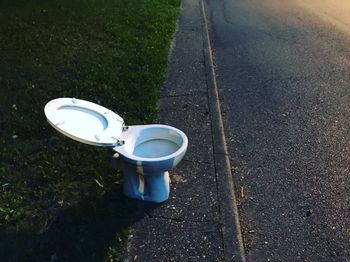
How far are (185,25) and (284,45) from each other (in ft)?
5.75

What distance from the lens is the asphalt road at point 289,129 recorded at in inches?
135

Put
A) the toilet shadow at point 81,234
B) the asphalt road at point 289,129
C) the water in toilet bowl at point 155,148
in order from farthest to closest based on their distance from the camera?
the water in toilet bowl at point 155,148, the asphalt road at point 289,129, the toilet shadow at point 81,234

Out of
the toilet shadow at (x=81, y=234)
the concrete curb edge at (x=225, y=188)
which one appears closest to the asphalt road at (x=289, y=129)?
the concrete curb edge at (x=225, y=188)

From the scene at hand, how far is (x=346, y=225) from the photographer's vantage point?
3.51 m

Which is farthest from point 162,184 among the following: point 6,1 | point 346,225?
point 6,1

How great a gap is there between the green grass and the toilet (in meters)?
0.25

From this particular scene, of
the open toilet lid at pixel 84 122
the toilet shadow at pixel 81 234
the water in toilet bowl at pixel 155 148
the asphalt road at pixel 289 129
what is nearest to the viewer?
the toilet shadow at pixel 81 234

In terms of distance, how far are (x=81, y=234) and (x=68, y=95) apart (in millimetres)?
2224

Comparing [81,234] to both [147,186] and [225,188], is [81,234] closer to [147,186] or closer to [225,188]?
[147,186]

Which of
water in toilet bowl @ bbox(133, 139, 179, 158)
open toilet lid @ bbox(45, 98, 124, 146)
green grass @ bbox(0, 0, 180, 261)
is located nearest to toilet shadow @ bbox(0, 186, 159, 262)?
green grass @ bbox(0, 0, 180, 261)

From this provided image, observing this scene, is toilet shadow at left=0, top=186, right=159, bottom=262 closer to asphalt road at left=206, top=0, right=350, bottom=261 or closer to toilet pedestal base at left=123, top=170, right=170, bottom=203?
toilet pedestal base at left=123, top=170, right=170, bottom=203

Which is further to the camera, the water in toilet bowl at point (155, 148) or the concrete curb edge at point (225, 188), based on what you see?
the water in toilet bowl at point (155, 148)

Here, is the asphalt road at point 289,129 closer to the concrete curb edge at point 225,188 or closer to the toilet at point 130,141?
the concrete curb edge at point 225,188

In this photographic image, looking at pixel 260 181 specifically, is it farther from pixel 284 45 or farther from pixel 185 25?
pixel 185 25
